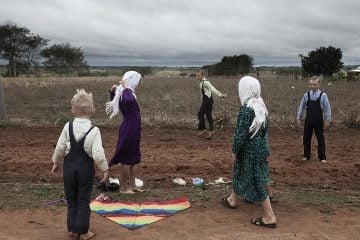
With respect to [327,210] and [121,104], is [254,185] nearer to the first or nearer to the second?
[327,210]

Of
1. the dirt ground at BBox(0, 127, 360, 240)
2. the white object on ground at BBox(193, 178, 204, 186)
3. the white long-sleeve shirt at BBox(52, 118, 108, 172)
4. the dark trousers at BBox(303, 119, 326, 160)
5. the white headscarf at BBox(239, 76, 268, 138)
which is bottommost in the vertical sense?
the dirt ground at BBox(0, 127, 360, 240)

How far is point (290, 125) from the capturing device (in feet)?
41.7

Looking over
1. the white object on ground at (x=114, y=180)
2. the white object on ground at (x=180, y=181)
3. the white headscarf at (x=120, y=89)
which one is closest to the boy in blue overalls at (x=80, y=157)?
the white headscarf at (x=120, y=89)

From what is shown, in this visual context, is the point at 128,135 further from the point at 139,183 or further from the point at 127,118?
the point at 139,183

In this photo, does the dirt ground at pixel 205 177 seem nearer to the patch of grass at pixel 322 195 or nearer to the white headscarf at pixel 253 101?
the patch of grass at pixel 322 195

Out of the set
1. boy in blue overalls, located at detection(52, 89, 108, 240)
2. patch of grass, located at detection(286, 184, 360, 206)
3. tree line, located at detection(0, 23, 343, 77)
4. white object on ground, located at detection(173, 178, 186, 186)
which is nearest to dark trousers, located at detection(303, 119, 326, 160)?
patch of grass, located at detection(286, 184, 360, 206)

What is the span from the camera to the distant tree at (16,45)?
66.1 metres

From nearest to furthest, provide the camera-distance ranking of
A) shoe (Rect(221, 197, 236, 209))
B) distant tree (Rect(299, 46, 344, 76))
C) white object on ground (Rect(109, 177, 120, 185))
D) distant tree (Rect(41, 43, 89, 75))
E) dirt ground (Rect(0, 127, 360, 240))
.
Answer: dirt ground (Rect(0, 127, 360, 240)) < shoe (Rect(221, 197, 236, 209)) < white object on ground (Rect(109, 177, 120, 185)) < distant tree (Rect(299, 46, 344, 76)) < distant tree (Rect(41, 43, 89, 75))

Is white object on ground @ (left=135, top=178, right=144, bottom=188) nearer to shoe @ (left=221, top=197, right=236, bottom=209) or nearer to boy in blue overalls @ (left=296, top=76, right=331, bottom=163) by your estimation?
shoe @ (left=221, top=197, right=236, bottom=209)

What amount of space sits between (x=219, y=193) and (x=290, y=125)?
6.48 metres

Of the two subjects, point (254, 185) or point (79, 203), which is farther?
point (254, 185)

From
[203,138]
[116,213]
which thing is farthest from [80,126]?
[203,138]

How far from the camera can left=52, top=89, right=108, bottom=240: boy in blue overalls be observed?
4.88 metres

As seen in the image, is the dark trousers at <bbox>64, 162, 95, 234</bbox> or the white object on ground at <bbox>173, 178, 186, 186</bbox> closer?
the dark trousers at <bbox>64, 162, 95, 234</bbox>
